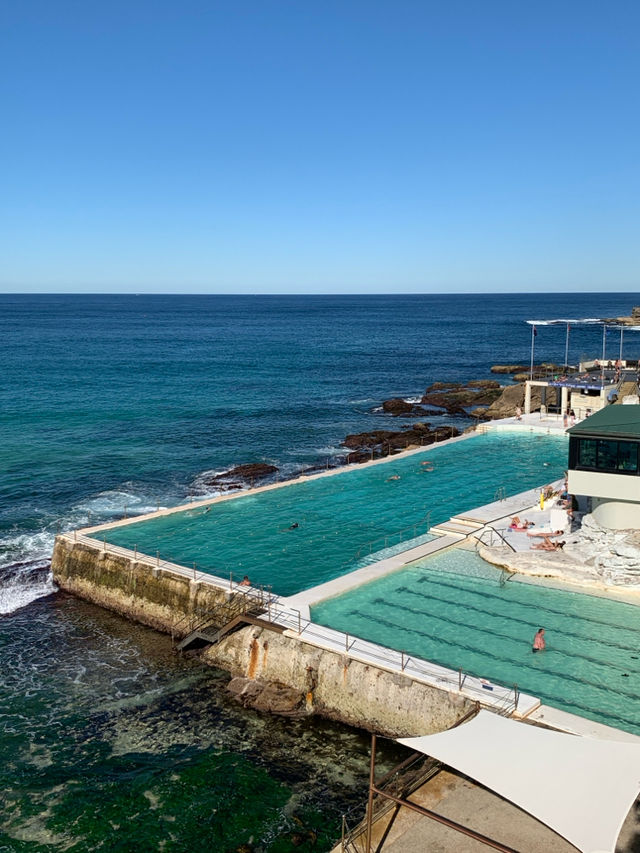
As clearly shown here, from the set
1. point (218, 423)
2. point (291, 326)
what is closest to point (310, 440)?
point (218, 423)

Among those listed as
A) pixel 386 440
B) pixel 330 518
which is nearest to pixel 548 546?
pixel 330 518

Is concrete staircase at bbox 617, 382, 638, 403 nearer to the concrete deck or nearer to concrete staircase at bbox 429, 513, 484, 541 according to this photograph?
concrete staircase at bbox 429, 513, 484, 541

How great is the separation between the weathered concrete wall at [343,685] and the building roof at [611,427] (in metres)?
11.7

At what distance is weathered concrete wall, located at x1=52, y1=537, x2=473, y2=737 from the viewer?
18.9 m

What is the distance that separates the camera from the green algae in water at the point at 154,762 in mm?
16266

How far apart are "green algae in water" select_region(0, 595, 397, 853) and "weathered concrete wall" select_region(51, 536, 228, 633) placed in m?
1.60

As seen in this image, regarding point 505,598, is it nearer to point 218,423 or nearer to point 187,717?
point 187,717

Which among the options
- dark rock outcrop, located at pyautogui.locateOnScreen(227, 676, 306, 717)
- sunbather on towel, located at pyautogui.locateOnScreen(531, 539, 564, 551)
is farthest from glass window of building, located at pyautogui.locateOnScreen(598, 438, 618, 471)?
dark rock outcrop, located at pyautogui.locateOnScreen(227, 676, 306, 717)

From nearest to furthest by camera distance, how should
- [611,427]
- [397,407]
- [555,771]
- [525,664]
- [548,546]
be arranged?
[555,771], [525,664], [611,427], [548,546], [397,407]

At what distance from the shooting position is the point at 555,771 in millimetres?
12125

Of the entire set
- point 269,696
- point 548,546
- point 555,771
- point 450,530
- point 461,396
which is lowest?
point 269,696

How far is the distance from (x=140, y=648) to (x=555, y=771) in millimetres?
16179

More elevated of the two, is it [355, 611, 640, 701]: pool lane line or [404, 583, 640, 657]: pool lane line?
[404, 583, 640, 657]: pool lane line

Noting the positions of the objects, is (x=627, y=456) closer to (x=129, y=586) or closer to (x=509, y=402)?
(x=129, y=586)
